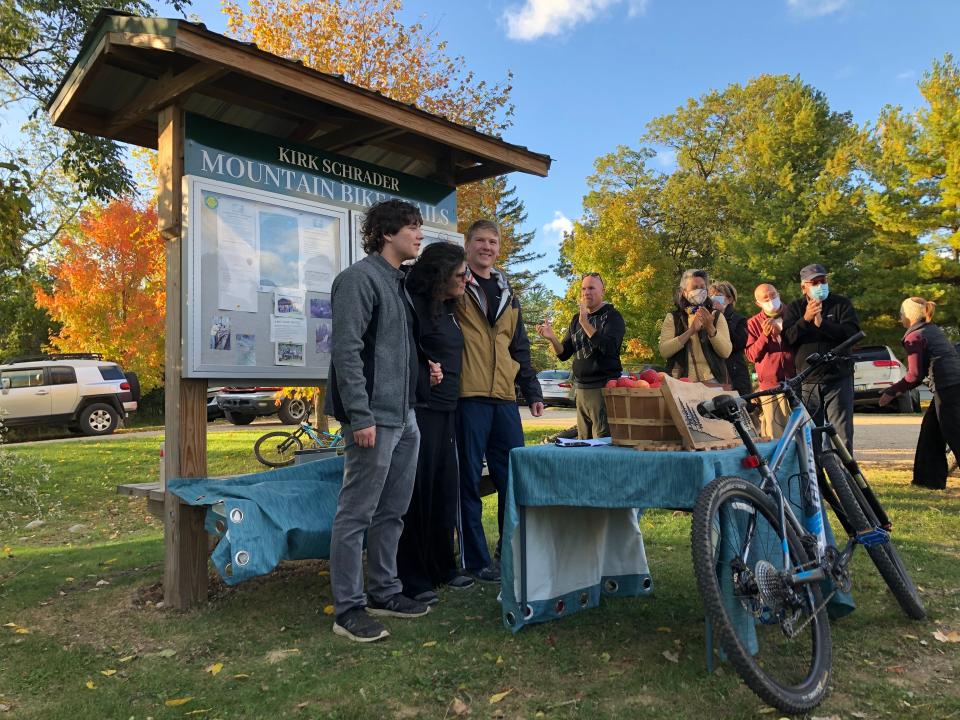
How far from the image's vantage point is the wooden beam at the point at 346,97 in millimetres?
3596

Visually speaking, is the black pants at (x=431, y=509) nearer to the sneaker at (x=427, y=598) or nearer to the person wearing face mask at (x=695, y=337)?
the sneaker at (x=427, y=598)

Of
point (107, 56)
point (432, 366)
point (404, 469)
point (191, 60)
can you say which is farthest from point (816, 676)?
point (107, 56)

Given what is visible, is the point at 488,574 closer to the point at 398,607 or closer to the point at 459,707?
the point at 398,607

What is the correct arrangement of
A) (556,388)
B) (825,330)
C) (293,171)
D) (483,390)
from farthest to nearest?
(556,388), (825,330), (293,171), (483,390)

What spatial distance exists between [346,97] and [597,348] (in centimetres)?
232

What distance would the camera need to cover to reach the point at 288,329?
Result: 434cm

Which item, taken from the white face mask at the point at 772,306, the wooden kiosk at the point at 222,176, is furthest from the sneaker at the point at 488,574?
the white face mask at the point at 772,306

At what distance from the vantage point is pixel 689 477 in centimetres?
276

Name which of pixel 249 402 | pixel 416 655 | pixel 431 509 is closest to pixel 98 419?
pixel 249 402

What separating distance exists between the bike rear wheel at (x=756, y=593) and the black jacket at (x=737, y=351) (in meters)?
3.51

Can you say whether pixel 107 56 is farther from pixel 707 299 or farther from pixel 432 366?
pixel 707 299

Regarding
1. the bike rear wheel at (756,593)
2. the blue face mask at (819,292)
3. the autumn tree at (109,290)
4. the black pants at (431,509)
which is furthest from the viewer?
the autumn tree at (109,290)

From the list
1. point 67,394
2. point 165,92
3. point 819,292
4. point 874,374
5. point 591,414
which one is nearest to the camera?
point 165,92

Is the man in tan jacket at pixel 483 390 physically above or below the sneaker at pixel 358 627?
above
